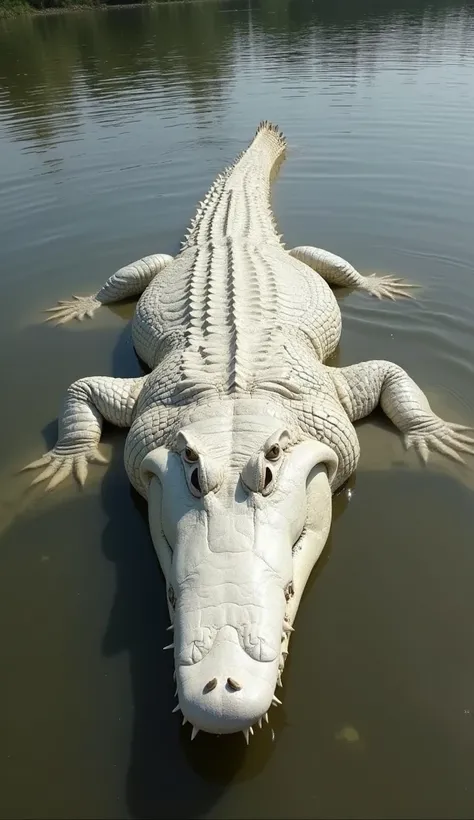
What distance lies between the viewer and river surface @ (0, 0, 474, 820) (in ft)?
7.80

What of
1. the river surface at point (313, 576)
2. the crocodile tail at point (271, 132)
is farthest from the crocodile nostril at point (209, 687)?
the crocodile tail at point (271, 132)

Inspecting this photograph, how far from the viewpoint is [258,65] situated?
18.6 meters

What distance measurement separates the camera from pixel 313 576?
10.5ft

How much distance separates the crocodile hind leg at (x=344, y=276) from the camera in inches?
241

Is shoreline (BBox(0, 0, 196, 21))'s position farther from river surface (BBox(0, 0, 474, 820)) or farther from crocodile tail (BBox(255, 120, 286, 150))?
crocodile tail (BBox(255, 120, 286, 150))

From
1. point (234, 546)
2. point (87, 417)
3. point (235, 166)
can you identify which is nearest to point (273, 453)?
point (234, 546)

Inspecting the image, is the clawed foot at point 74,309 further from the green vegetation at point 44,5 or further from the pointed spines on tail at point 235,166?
the green vegetation at point 44,5

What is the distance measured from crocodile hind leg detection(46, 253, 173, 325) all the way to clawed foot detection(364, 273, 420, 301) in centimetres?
218

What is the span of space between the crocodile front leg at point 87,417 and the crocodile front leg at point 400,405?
59.6 inches

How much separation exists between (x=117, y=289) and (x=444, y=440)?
3.87 metres

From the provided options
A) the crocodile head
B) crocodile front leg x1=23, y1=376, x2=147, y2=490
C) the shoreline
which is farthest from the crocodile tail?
the shoreline

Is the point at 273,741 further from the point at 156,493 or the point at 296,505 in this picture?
the point at 156,493

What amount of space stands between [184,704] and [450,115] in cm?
1263

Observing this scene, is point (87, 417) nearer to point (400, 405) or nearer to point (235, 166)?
point (400, 405)
